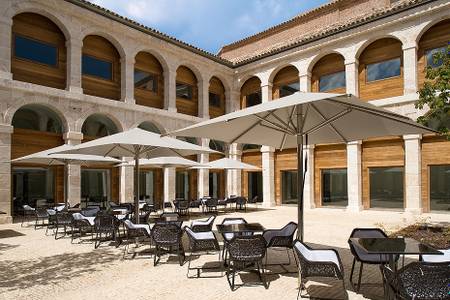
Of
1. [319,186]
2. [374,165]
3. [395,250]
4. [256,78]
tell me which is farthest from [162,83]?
[395,250]

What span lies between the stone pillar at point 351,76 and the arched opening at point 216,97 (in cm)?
937

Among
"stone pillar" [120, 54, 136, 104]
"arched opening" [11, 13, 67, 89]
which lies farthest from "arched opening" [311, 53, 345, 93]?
"arched opening" [11, 13, 67, 89]

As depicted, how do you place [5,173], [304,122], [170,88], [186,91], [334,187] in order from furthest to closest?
[186,91]
[170,88]
[334,187]
[5,173]
[304,122]

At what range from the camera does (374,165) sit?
18.8 metres

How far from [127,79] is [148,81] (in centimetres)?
203

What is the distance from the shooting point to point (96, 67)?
18.8m

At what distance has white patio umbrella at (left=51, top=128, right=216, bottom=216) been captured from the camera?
355 inches

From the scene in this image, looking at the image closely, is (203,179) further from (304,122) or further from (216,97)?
(304,122)

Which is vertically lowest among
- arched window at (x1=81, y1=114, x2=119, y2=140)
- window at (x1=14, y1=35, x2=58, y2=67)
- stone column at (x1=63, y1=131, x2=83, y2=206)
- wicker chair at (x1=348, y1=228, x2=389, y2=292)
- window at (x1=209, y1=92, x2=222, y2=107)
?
wicker chair at (x1=348, y1=228, x2=389, y2=292)

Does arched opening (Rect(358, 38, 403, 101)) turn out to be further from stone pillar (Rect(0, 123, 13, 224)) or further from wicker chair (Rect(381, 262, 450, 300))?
stone pillar (Rect(0, 123, 13, 224))

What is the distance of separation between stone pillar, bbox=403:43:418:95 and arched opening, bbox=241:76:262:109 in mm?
9623

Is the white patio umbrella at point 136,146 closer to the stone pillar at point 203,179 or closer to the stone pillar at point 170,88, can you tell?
the stone pillar at point 170,88

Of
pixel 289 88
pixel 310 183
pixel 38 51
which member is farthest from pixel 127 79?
pixel 310 183

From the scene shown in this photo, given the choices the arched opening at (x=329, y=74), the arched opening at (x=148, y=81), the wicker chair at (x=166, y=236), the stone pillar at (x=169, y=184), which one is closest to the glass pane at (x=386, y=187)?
the arched opening at (x=329, y=74)
